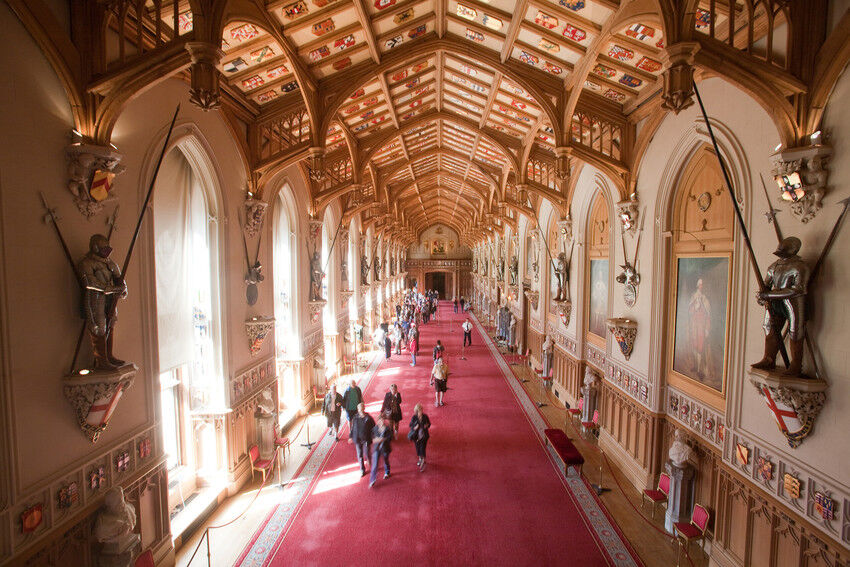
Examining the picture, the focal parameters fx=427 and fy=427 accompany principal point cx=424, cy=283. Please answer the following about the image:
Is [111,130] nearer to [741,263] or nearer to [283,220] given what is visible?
[283,220]

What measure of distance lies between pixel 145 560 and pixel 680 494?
6.86m

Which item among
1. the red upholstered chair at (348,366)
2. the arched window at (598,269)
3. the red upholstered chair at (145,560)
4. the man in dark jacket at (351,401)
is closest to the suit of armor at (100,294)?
the red upholstered chair at (145,560)

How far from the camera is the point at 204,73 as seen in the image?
13.5 ft

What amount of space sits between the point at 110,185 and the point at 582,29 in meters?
6.43

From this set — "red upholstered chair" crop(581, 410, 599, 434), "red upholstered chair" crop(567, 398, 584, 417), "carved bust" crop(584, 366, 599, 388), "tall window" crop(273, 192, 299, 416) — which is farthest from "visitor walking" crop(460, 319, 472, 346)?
"red upholstered chair" crop(581, 410, 599, 434)

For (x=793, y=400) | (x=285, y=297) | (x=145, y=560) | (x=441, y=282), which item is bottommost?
(x=145, y=560)

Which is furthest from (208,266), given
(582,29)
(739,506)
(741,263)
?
(739,506)

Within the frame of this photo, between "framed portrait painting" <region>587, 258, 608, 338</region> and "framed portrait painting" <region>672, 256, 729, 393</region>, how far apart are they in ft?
8.57

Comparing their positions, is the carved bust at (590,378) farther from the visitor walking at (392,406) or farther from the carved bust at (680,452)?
the visitor walking at (392,406)

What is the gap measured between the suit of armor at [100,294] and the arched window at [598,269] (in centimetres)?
834

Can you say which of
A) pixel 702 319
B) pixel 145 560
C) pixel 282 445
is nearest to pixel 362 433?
pixel 282 445

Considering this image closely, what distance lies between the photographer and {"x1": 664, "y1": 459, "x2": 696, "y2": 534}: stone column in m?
5.99

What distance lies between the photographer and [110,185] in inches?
166

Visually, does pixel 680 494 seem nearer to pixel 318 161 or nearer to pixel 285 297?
pixel 318 161
